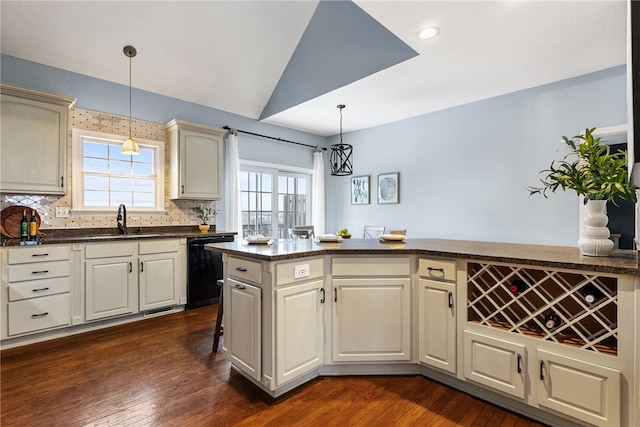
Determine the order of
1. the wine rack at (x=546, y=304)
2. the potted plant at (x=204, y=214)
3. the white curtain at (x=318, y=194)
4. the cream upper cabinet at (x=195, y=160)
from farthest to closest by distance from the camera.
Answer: the white curtain at (x=318, y=194) < the potted plant at (x=204, y=214) < the cream upper cabinet at (x=195, y=160) < the wine rack at (x=546, y=304)

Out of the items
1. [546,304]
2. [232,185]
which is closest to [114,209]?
[232,185]

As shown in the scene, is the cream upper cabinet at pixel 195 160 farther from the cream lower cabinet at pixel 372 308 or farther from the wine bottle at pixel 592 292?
the wine bottle at pixel 592 292

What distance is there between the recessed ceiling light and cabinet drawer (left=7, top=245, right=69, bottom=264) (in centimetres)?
383

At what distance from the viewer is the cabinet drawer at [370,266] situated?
223cm

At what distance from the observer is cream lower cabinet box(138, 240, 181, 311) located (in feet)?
11.5

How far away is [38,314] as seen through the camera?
2.89 metres

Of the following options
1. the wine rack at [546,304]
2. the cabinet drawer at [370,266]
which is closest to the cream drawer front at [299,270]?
the cabinet drawer at [370,266]

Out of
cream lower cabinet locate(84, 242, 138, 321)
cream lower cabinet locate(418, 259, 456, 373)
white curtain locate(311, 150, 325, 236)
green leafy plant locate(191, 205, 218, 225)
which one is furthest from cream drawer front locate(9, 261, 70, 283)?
white curtain locate(311, 150, 325, 236)

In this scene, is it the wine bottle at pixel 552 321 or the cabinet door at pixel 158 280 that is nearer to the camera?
the wine bottle at pixel 552 321

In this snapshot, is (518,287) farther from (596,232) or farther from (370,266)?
(370,266)

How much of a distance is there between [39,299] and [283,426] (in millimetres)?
2657

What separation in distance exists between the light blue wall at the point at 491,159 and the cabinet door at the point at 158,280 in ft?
10.8

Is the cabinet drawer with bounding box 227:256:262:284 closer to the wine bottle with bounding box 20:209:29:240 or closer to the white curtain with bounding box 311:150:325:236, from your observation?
the wine bottle with bounding box 20:209:29:240

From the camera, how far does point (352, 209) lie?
593cm
